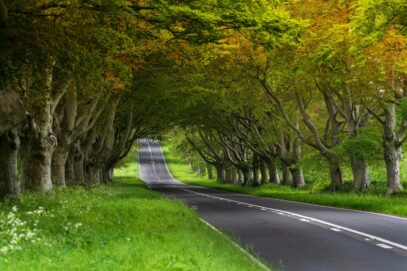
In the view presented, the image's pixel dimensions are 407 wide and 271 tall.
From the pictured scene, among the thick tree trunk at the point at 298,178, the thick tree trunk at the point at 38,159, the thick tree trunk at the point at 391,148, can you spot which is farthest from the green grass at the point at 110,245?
the thick tree trunk at the point at 298,178

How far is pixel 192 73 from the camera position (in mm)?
26047

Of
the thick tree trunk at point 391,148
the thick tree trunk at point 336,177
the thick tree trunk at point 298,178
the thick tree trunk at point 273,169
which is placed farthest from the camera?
the thick tree trunk at point 273,169

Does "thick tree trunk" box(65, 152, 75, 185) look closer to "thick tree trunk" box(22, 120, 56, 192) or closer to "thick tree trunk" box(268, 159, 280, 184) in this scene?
"thick tree trunk" box(22, 120, 56, 192)

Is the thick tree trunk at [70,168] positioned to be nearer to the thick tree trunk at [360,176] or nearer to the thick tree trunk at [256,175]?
the thick tree trunk at [360,176]

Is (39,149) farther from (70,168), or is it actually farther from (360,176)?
(360,176)

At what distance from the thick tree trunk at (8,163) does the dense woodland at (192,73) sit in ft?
0.10

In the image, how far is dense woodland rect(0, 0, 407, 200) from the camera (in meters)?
13.0

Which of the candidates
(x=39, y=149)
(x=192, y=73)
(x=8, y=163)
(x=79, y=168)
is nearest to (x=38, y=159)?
(x=39, y=149)

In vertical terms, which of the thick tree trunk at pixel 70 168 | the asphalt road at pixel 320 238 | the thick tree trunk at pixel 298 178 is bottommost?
the asphalt road at pixel 320 238

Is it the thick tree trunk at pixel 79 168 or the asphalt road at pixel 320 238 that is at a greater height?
the thick tree trunk at pixel 79 168

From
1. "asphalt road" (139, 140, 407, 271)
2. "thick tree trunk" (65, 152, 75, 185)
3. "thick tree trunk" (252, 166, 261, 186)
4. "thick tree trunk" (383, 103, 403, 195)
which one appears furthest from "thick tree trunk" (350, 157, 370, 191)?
"thick tree trunk" (252, 166, 261, 186)

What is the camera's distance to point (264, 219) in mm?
18141

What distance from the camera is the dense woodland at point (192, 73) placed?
13.0 metres

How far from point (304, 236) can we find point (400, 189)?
14041 mm
